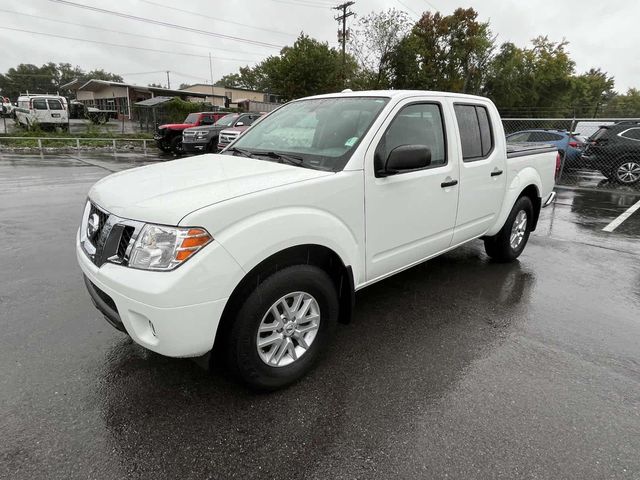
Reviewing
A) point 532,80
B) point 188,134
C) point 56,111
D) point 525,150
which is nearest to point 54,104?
point 56,111

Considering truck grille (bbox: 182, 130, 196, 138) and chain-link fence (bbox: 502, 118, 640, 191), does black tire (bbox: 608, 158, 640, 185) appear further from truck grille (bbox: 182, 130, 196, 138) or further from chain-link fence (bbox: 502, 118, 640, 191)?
truck grille (bbox: 182, 130, 196, 138)

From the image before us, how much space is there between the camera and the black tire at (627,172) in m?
10.7

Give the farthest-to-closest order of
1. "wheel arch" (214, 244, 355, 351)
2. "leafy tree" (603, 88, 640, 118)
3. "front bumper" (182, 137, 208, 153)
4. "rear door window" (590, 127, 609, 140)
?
"leafy tree" (603, 88, 640, 118) < "front bumper" (182, 137, 208, 153) < "rear door window" (590, 127, 609, 140) < "wheel arch" (214, 244, 355, 351)

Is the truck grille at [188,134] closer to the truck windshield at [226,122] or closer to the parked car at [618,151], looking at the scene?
the truck windshield at [226,122]

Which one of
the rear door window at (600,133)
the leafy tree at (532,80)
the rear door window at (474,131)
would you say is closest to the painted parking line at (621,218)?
the rear door window at (600,133)

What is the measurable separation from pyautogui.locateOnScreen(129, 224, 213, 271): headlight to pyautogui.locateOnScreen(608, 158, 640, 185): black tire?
12378 millimetres

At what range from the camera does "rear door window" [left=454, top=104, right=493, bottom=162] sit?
378 centimetres

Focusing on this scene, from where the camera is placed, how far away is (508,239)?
478 centimetres

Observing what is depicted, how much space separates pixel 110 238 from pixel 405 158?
1866mm

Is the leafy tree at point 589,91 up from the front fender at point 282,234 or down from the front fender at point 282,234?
up

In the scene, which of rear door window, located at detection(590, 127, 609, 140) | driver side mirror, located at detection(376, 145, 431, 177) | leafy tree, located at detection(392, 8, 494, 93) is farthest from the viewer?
leafy tree, located at detection(392, 8, 494, 93)

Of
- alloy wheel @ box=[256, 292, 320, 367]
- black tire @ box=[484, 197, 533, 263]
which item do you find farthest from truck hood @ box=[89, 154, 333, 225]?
black tire @ box=[484, 197, 533, 263]

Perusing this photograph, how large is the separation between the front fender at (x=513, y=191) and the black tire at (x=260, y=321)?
2635mm

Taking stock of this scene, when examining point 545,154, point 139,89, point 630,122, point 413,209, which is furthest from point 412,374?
point 139,89
